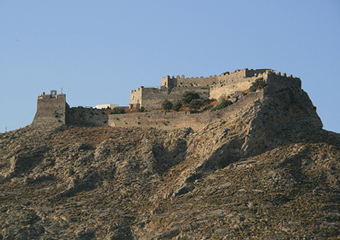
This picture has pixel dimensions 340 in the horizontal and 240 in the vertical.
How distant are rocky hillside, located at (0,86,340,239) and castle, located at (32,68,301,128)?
2.05 metres

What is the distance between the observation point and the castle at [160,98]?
268ft

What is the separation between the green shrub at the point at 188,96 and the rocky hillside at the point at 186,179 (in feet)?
33.6

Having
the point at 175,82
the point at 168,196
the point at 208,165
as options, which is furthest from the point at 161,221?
the point at 175,82

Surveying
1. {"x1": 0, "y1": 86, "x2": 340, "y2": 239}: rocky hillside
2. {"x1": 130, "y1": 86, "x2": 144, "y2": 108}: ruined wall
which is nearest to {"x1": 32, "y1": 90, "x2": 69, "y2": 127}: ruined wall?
{"x1": 0, "y1": 86, "x2": 340, "y2": 239}: rocky hillside

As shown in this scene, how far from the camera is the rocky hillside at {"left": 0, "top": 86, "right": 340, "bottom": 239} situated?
6172 cm

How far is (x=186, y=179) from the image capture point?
68.6 m

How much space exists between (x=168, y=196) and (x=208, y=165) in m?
5.08

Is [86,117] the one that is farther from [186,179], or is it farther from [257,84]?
[186,179]

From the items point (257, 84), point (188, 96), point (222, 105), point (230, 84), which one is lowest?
point (222, 105)

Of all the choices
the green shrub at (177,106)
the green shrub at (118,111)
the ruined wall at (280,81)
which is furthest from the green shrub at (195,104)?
the ruined wall at (280,81)

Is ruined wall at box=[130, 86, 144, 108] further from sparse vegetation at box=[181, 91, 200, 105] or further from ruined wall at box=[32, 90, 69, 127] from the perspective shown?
ruined wall at box=[32, 90, 69, 127]

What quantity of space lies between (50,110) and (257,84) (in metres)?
23.4

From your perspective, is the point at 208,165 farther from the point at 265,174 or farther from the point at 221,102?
the point at 221,102

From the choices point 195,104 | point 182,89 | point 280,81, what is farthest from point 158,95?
point 280,81
